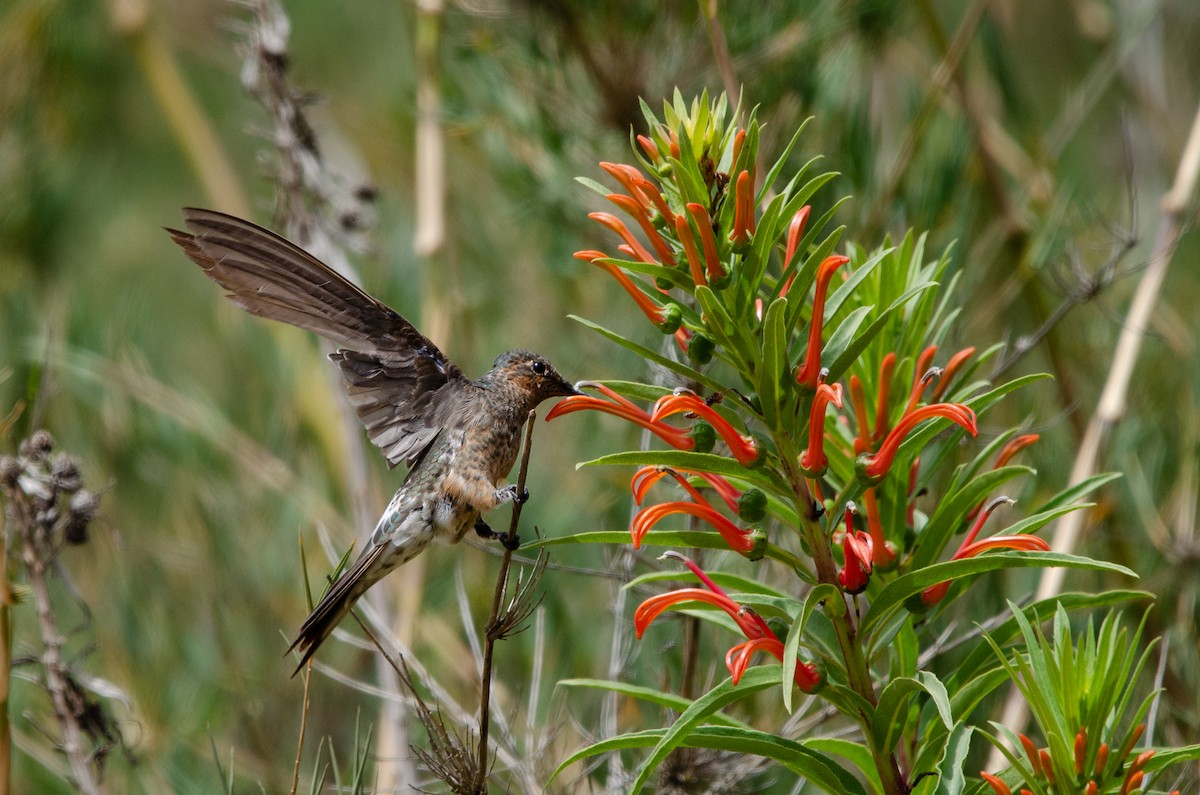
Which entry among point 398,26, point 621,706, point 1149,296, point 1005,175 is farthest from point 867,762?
point 398,26

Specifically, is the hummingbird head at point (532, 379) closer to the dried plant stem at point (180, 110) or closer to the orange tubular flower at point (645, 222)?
the orange tubular flower at point (645, 222)

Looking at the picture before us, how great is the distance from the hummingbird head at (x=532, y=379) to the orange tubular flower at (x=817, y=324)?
75 cm

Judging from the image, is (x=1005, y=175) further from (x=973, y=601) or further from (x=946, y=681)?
(x=946, y=681)

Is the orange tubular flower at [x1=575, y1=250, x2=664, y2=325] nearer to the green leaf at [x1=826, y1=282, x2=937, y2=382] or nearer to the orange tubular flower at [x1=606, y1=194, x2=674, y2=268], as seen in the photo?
the orange tubular flower at [x1=606, y1=194, x2=674, y2=268]

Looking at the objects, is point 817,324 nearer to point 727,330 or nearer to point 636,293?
point 727,330

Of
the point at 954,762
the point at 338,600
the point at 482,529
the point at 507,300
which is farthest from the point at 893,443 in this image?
the point at 507,300

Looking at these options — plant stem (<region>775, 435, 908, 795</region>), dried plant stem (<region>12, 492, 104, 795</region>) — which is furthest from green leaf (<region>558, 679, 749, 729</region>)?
dried plant stem (<region>12, 492, 104, 795</region>)

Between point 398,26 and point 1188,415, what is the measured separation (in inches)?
122

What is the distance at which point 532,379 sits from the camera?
1.95m

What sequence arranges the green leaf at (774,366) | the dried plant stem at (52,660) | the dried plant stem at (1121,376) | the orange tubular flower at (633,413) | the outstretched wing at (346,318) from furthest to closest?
the dried plant stem at (1121,376)
the outstretched wing at (346,318)
the dried plant stem at (52,660)
the orange tubular flower at (633,413)
the green leaf at (774,366)

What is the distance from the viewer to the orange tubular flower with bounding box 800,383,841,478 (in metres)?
1.14

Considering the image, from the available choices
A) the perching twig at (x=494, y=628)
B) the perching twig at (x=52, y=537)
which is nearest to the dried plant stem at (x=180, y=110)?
the perching twig at (x=52, y=537)

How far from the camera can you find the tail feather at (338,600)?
1.64 meters

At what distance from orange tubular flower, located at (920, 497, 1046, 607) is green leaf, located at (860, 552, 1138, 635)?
0.15 ft
